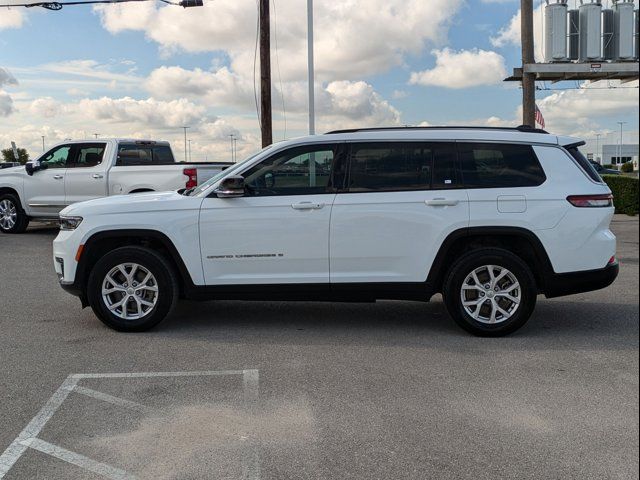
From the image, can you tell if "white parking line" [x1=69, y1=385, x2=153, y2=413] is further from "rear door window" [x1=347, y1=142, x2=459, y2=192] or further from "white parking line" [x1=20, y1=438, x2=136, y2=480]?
"rear door window" [x1=347, y1=142, x2=459, y2=192]

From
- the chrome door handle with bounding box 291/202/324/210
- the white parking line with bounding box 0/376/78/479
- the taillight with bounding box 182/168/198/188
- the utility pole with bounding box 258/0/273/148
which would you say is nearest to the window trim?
the chrome door handle with bounding box 291/202/324/210

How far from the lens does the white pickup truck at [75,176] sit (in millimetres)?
13500

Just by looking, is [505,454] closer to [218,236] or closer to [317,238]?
[317,238]

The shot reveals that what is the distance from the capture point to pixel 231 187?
605 cm

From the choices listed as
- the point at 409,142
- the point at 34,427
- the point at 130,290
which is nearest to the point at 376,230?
the point at 409,142

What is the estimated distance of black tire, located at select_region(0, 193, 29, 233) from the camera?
1494 cm

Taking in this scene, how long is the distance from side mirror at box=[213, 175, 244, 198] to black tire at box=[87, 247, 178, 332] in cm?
86

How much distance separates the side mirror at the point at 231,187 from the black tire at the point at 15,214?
1051cm

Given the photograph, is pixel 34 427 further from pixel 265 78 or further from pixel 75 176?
pixel 265 78

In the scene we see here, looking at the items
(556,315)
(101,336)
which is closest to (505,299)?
(556,315)

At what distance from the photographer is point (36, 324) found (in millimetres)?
6762

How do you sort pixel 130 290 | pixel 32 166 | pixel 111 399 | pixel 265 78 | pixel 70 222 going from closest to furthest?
pixel 111 399 < pixel 130 290 < pixel 70 222 < pixel 32 166 < pixel 265 78

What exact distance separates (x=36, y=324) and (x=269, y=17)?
486 inches

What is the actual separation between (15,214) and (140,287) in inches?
404
